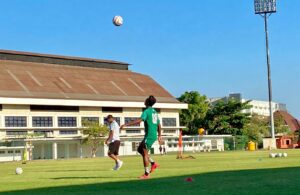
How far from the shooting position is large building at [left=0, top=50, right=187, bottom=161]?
305ft

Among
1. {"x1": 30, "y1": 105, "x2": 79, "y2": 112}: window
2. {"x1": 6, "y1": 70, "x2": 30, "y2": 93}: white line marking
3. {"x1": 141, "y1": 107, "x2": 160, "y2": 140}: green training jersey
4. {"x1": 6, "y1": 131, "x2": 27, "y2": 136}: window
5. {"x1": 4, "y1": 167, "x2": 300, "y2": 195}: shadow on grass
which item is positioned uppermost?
{"x1": 6, "y1": 70, "x2": 30, "y2": 93}: white line marking

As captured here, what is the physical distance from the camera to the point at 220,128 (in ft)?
395

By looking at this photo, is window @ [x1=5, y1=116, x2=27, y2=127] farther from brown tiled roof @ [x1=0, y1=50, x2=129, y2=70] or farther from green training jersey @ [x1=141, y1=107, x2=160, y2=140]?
green training jersey @ [x1=141, y1=107, x2=160, y2=140]

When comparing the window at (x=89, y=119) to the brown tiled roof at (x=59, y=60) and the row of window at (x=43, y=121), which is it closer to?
the row of window at (x=43, y=121)

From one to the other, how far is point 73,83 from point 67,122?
27.8 feet

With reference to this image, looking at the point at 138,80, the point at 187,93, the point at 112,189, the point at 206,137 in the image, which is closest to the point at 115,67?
the point at 138,80

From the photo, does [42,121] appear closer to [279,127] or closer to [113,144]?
[279,127]

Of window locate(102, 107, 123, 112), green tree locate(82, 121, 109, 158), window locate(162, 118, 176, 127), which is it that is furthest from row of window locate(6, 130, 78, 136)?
window locate(162, 118, 176, 127)

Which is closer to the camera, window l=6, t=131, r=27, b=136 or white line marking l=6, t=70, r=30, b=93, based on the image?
window l=6, t=131, r=27, b=136

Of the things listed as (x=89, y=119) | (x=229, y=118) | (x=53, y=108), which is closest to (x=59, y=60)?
(x=89, y=119)

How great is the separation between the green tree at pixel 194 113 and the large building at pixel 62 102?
4.67 metres

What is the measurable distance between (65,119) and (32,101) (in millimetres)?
7877

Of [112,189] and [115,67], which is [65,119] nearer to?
[115,67]

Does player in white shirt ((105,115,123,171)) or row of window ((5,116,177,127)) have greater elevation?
row of window ((5,116,177,127))
